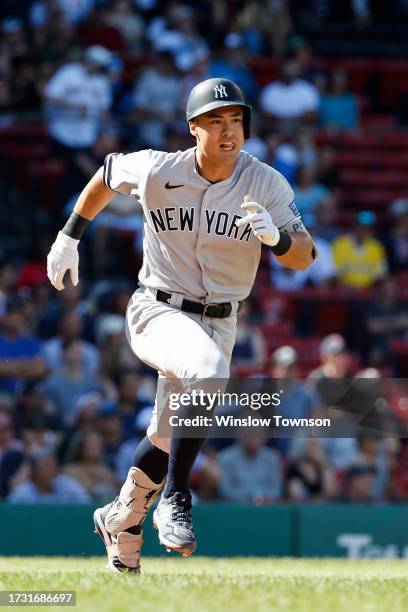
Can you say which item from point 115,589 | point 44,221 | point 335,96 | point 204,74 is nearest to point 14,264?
point 44,221

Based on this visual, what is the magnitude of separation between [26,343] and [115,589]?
674 cm

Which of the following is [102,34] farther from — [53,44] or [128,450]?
[128,450]

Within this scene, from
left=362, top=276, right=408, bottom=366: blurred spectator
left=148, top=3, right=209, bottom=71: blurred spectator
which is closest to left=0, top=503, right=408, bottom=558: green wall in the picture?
left=362, top=276, right=408, bottom=366: blurred spectator

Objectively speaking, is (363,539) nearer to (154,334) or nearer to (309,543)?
(309,543)

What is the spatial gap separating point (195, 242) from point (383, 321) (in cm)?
770

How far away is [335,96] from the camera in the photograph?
16125 mm

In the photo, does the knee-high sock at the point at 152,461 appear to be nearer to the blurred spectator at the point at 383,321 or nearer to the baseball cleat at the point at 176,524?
the baseball cleat at the point at 176,524

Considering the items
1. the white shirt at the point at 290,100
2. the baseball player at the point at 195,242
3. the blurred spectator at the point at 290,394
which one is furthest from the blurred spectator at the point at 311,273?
the baseball player at the point at 195,242

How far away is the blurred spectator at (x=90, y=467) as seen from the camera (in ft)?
35.9

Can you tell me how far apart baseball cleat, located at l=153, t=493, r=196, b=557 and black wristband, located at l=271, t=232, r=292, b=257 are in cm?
114

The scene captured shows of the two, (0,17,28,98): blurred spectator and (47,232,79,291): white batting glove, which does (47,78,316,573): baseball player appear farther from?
(0,17,28,98): blurred spectator

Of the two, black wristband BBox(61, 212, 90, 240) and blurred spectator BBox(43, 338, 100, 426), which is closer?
black wristband BBox(61, 212, 90, 240)

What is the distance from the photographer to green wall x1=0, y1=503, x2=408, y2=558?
10.4 meters

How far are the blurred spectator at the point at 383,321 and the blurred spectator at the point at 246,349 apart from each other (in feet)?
4.46
